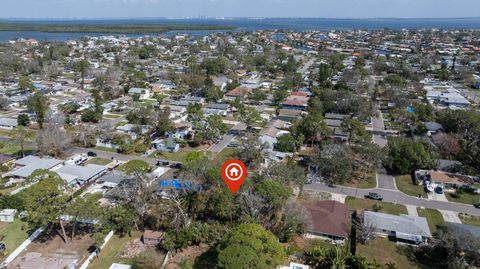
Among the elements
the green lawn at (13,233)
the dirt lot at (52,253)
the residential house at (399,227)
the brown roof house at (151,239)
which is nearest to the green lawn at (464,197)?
the residential house at (399,227)

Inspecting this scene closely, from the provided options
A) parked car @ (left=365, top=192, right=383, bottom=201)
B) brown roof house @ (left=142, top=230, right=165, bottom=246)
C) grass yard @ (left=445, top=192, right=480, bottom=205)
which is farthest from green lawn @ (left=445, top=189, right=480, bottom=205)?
brown roof house @ (left=142, top=230, right=165, bottom=246)

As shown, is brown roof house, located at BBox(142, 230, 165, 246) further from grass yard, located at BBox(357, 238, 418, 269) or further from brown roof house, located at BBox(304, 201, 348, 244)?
grass yard, located at BBox(357, 238, 418, 269)

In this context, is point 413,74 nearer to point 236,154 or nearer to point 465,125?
point 465,125

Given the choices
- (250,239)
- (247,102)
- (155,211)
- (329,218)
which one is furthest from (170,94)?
(250,239)

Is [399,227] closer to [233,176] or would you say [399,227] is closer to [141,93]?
[233,176]

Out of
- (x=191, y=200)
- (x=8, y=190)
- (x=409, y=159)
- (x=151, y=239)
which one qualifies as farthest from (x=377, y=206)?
(x=8, y=190)
